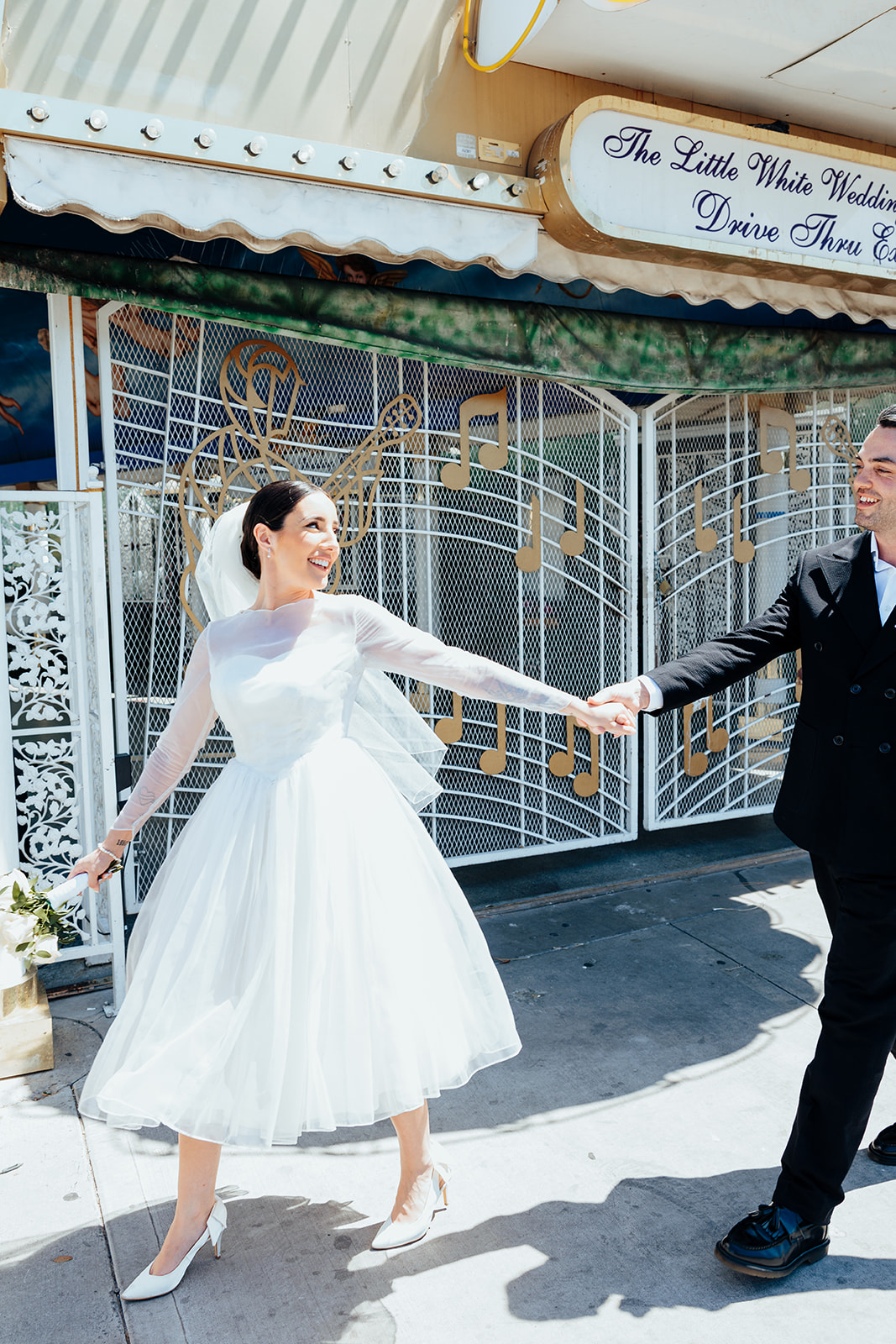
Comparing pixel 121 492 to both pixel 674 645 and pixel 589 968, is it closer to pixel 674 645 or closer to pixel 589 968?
pixel 589 968

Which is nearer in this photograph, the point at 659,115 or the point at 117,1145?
the point at 117,1145

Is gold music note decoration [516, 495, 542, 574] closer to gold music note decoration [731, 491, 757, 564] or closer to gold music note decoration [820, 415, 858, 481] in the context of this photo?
gold music note decoration [731, 491, 757, 564]

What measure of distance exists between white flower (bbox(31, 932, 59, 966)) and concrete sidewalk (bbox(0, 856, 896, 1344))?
0.39 m

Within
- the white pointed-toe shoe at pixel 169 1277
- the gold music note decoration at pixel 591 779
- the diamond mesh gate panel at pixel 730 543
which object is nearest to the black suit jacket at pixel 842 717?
the white pointed-toe shoe at pixel 169 1277

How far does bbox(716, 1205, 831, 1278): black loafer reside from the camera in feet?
7.97

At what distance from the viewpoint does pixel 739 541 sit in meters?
5.96

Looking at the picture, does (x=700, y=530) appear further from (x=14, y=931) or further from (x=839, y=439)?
(x=14, y=931)

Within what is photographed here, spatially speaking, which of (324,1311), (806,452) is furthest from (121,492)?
(806,452)

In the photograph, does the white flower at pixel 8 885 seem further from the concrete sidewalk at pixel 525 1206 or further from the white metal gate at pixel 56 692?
the concrete sidewalk at pixel 525 1206

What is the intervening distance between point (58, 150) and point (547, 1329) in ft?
11.8

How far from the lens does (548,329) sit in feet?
15.0

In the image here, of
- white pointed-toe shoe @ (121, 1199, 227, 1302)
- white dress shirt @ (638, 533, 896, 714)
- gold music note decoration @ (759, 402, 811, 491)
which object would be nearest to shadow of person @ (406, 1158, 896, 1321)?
white pointed-toe shoe @ (121, 1199, 227, 1302)

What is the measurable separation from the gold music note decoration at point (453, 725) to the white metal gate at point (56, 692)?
177 centimetres

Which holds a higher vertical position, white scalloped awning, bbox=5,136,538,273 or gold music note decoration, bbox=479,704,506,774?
white scalloped awning, bbox=5,136,538,273
